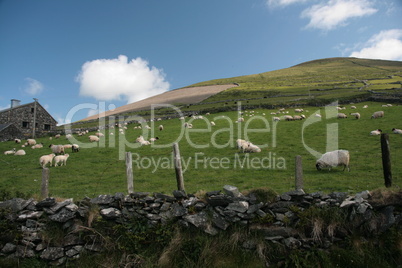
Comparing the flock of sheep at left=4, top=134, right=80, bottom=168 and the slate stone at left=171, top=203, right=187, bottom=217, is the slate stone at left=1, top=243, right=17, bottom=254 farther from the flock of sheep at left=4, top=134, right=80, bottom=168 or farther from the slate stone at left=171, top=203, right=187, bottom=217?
the flock of sheep at left=4, top=134, right=80, bottom=168

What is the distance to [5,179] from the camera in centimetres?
1577

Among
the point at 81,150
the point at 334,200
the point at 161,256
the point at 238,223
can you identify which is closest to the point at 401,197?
the point at 334,200

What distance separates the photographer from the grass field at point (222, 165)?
12.0 meters

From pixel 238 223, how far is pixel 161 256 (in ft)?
7.05

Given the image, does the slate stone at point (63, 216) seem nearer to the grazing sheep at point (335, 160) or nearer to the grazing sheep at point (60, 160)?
the grazing sheep at point (335, 160)

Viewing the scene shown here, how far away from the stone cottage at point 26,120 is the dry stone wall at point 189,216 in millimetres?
39898

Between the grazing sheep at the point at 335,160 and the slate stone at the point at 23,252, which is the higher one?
the grazing sheep at the point at 335,160

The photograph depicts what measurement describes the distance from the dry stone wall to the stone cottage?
39.9 meters

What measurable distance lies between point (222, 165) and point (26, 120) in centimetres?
4505

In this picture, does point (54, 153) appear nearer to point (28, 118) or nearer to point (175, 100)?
point (28, 118)

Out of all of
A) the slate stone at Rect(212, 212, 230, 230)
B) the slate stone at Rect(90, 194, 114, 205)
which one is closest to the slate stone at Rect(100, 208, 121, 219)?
the slate stone at Rect(90, 194, 114, 205)

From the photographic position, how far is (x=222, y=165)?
16375 millimetres

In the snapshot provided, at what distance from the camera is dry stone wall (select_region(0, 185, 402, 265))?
6.58m

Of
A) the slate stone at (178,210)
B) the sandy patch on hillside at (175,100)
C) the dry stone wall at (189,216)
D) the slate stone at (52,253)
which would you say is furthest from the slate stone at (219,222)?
the sandy patch on hillside at (175,100)
